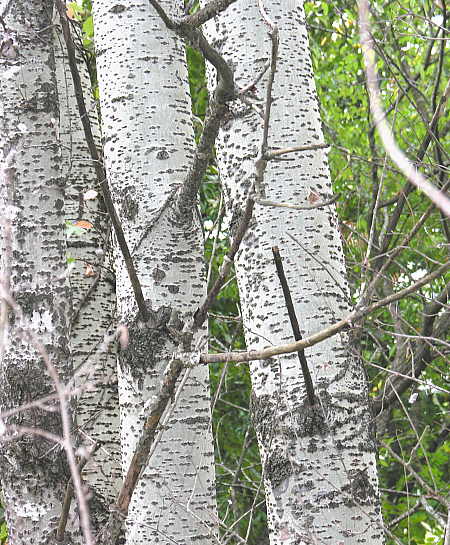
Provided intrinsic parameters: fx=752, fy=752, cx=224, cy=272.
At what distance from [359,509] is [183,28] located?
104cm

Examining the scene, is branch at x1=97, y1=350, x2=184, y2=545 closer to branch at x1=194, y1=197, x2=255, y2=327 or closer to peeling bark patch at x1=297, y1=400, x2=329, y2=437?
branch at x1=194, y1=197, x2=255, y2=327

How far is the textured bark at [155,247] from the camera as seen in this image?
5.55ft

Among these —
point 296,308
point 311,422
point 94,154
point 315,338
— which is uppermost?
point 94,154

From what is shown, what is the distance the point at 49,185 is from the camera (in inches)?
64.7

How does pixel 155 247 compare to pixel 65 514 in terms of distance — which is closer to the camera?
pixel 65 514

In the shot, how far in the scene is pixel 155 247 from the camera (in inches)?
70.1

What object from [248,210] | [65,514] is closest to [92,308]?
[65,514]

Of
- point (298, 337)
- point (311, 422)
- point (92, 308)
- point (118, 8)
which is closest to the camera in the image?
point (298, 337)

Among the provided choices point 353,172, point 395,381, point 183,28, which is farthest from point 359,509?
point 353,172

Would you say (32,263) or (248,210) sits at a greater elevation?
(248,210)

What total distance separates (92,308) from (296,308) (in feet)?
3.38

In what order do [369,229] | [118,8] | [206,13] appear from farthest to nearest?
[369,229] → [118,8] → [206,13]

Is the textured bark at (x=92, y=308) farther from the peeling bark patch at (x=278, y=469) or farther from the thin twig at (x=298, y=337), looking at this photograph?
the thin twig at (x=298, y=337)

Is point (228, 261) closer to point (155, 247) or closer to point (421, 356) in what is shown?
point (155, 247)
